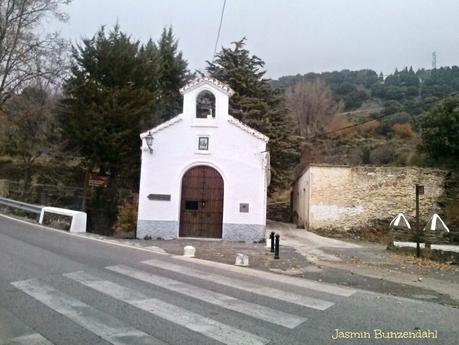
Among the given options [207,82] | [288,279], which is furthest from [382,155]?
→ [288,279]

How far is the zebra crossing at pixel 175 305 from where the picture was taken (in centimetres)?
559

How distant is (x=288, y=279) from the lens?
973 centimetres

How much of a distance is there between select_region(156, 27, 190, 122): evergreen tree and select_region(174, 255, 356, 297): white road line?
1879 centimetres

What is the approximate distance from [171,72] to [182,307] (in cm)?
2702

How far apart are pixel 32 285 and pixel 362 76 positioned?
85.7 m

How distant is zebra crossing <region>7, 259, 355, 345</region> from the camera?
5594 millimetres

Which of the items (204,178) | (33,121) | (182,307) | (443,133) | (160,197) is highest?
(443,133)

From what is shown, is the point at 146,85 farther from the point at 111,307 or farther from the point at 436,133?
the point at 111,307

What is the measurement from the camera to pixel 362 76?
85.2 m

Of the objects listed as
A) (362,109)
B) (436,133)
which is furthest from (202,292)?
(362,109)

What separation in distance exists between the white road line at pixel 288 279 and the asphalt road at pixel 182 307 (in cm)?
3

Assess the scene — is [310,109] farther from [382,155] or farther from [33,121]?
[33,121]

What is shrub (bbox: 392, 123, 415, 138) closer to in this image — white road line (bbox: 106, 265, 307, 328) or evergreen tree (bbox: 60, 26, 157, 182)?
evergreen tree (bbox: 60, 26, 157, 182)

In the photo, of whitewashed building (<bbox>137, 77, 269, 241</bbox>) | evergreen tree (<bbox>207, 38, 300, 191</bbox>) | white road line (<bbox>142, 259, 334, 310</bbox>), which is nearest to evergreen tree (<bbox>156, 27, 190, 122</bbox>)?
evergreen tree (<bbox>207, 38, 300, 191</bbox>)
